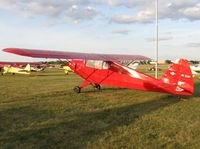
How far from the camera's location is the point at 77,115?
32.1ft

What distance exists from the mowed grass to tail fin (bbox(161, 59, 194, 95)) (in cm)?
49

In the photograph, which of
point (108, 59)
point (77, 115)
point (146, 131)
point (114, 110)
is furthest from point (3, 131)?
point (108, 59)

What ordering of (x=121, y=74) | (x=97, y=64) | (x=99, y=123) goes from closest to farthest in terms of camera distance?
(x=99, y=123) → (x=121, y=74) → (x=97, y=64)

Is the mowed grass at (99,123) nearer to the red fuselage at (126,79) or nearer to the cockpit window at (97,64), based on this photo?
the red fuselage at (126,79)

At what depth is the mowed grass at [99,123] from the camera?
6.75 meters

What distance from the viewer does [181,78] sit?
12906 millimetres

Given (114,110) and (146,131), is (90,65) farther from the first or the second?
(146,131)

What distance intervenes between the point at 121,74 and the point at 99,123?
259 inches

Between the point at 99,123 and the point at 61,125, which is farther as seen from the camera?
the point at 99,123

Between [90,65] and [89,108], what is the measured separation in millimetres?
5529

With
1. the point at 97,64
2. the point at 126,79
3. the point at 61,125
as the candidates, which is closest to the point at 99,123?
the point at 61,125

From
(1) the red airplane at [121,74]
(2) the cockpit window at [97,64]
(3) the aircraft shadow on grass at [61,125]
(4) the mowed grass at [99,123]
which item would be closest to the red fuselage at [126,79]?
(1) the red airplane at [121,74]

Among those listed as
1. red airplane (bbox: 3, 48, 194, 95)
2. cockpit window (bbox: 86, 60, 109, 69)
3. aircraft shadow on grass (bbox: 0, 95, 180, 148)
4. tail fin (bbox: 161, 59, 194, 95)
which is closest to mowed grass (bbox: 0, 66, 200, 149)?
aircraft shadow on grass (bbox: 0, 95, 180, 148)

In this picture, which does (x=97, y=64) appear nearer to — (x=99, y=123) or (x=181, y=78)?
(x=181, y=78)
